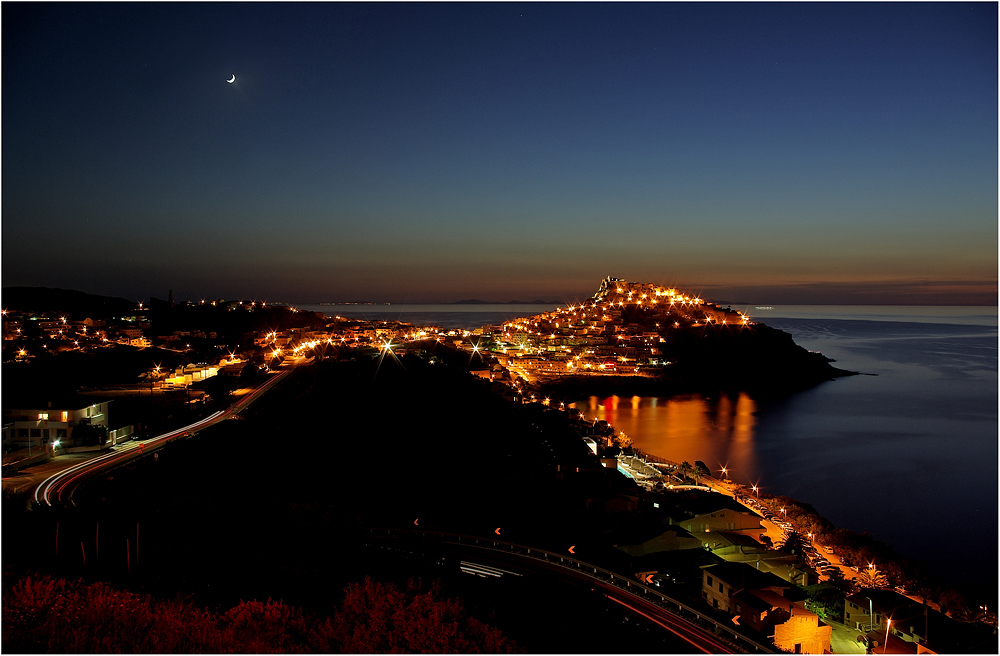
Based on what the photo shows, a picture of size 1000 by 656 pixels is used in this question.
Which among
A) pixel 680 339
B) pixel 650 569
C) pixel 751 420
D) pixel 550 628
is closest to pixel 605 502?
pixel 650 569

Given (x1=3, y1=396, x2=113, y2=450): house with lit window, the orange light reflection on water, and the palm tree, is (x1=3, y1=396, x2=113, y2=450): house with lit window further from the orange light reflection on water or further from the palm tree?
the orange light reflection on water

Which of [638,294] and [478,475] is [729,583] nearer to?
[478,475]

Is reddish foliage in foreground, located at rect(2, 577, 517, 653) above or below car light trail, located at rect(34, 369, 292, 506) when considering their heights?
above

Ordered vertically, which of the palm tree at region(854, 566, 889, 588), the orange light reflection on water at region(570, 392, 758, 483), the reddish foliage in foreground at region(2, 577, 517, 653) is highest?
the reddish foliage in foreground at region(2, 577, 517, 653)

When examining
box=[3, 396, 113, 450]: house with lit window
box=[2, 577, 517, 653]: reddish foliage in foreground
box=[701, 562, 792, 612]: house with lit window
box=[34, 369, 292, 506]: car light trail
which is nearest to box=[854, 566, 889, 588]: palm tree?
box=[701, 562, 792, 612]: house with lit window

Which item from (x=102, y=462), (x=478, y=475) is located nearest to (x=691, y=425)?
(x=478, y=475)

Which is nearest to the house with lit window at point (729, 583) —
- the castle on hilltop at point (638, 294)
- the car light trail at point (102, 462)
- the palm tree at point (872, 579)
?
the palm tree at point (872, 579)

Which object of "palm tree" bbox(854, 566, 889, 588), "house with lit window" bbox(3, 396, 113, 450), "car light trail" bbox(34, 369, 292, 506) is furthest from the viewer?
"house with lit window" bbox(3, 396, 113, 450)

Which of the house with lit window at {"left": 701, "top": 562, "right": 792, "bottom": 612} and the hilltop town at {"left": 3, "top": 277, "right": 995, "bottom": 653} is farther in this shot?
the hilltop town at {"left": 3, "top": 277, "right": 995, "bottom": 653}

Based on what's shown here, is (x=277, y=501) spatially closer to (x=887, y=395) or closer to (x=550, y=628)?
(x=550, y=628)
